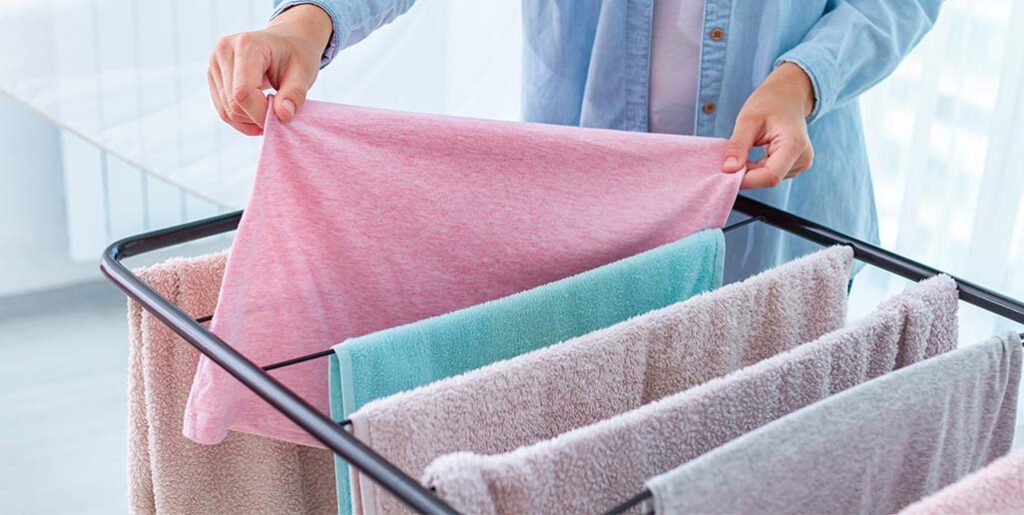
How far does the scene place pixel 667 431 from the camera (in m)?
0.56

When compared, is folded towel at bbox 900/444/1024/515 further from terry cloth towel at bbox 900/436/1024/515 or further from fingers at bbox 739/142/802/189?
fingers at bbox 739/142/802/189

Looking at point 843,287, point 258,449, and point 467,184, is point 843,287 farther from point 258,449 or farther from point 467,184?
point 258,449

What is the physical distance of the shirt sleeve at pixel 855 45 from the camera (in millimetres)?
859

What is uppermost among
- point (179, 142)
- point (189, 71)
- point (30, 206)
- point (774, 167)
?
point (774, 167)

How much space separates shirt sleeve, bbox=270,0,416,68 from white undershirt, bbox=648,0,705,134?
0.24 meters

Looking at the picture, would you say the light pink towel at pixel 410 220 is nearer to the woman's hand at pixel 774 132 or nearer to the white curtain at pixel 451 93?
the woman's hand at pixel 774 132

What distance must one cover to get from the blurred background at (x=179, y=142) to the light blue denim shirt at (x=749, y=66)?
79cm

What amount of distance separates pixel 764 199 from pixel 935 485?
42 centimetres

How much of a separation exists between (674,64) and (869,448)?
50 cm

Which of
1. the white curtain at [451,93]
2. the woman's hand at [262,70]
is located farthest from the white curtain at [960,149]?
the woman's hand at [262,70]

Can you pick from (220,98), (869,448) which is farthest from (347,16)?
(869,448)

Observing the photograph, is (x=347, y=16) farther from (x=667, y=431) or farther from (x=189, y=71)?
(x=189, y=71)

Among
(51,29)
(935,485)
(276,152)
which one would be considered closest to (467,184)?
(276,152)

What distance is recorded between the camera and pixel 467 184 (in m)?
0.74
